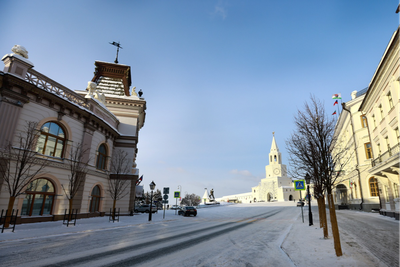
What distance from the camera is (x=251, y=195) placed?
12975 cm

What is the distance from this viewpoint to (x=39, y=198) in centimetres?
1608

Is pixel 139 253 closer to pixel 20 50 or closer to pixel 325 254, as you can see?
pixel 325 254

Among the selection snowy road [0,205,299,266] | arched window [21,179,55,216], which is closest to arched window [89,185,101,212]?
arched window [21,179,55,216]

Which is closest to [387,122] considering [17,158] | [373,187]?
[373,187]

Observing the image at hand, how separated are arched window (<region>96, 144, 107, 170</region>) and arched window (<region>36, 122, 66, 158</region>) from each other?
4879mm

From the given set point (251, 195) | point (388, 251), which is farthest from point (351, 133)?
point (251, 195)

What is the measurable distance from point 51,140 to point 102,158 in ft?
22.7

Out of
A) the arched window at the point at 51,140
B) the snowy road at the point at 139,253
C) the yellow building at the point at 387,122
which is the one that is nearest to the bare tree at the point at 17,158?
the arched window at the point at 51,140

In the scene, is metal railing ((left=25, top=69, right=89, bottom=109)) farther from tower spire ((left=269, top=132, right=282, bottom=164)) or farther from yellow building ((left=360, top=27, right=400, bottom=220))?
tower spire ((left=269, top=132, right=282, bottom=164))

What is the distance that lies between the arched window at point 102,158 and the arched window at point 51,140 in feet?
16.0

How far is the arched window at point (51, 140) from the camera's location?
16375mm

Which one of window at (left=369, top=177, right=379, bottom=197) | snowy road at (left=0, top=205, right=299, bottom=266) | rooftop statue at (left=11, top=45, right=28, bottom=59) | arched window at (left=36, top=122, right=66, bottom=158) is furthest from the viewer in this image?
window at (left=369, top=177, right=379, bottom=197)

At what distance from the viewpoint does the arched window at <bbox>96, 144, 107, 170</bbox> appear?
22.8m

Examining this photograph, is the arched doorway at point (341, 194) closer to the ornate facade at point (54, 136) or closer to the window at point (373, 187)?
the window at point (373, 187)
